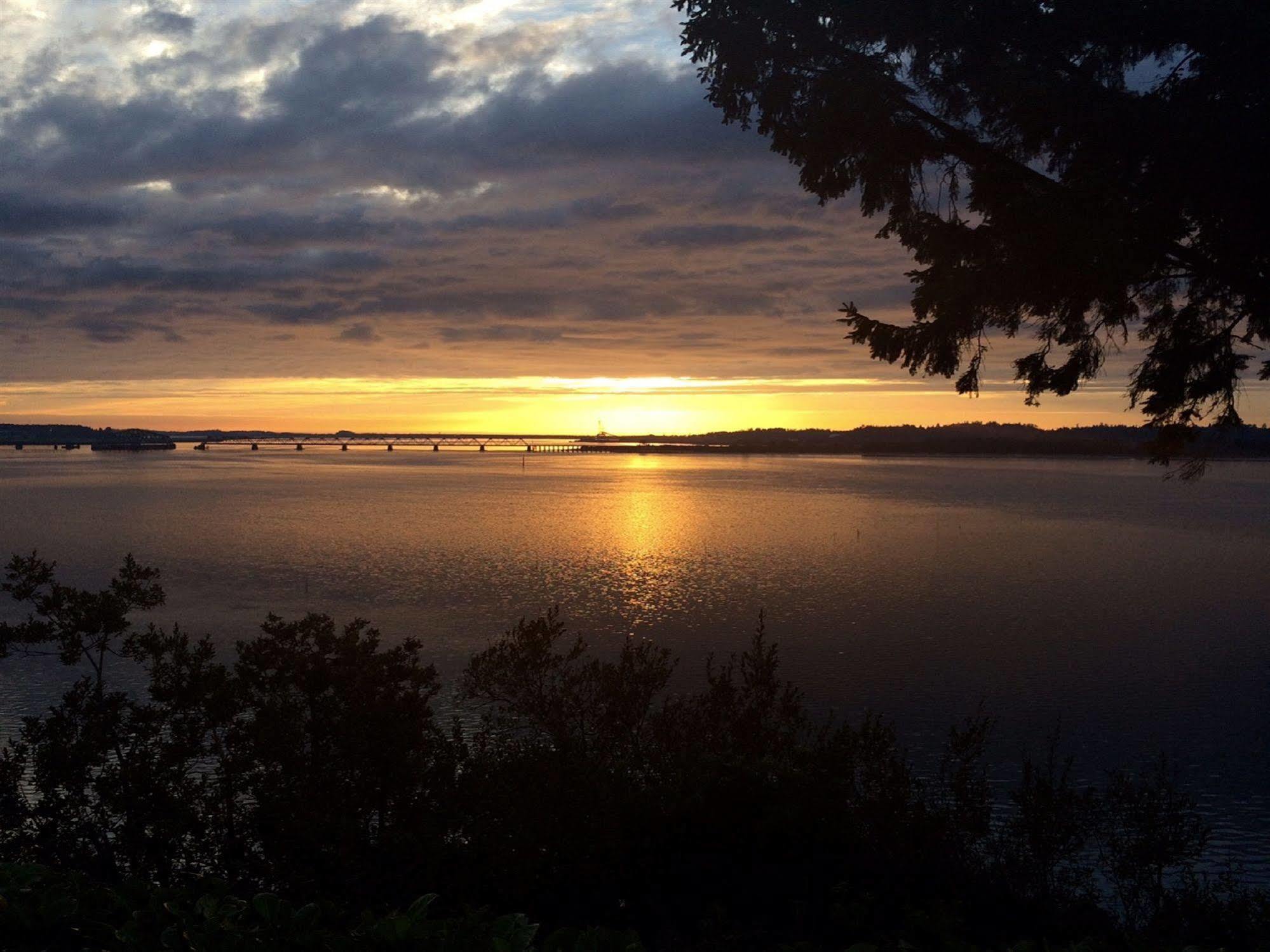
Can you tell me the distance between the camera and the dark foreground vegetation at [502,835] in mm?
8781

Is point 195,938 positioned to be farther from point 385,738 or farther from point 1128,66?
point 1128,66

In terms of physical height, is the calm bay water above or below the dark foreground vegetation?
below

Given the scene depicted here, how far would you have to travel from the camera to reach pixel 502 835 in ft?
36.2

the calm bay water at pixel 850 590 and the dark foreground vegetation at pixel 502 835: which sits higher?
the dark foreground vegetation at pixel 502 835

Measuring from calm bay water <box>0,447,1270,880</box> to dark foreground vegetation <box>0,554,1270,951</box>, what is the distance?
6599mm

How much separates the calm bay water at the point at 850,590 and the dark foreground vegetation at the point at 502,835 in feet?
21.7

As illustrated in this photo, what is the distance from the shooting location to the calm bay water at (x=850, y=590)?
26.8 meters

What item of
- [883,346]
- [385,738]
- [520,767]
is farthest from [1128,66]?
[385,738]

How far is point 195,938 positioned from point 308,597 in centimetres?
4289

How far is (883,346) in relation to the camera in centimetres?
1583

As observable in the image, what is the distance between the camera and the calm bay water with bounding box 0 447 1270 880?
88.1ft

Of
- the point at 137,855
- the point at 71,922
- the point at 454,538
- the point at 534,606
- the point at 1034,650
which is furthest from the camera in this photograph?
the point at 454,538

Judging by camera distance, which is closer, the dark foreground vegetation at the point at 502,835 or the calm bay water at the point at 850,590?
the dark foreground vegetation at the point at 502,835

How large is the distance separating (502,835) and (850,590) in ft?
134
